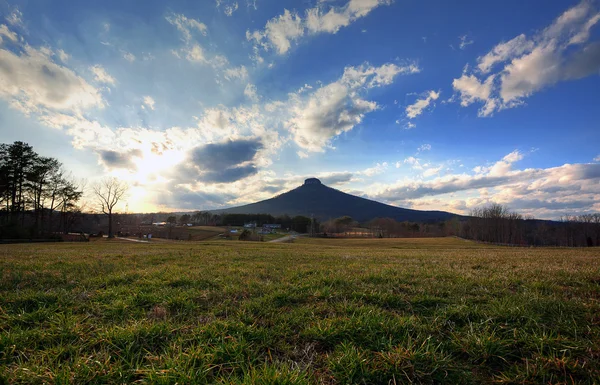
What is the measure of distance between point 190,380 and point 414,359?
2157 mm

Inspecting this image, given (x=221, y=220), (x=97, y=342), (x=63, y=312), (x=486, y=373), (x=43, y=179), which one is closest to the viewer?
(x=486, y=373)

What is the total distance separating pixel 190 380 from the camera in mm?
2152

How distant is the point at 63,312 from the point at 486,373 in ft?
18.3

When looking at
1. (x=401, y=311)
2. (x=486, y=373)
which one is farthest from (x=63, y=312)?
(x=486, y=373)

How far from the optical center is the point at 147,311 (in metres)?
3.83

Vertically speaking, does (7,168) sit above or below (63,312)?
above

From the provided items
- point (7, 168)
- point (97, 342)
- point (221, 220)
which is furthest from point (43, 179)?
point (221, 220)

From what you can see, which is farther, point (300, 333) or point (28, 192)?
point (28, 192)

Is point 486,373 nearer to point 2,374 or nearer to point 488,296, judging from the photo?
point 488,296

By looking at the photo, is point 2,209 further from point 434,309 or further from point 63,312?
point 434,309

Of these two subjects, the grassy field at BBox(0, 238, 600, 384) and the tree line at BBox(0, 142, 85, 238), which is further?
the tree line at BBox(0, 142, 85, 238)

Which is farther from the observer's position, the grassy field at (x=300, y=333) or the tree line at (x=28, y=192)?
the tree line at (x=28, y=192)

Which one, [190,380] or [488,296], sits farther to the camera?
[488,296]

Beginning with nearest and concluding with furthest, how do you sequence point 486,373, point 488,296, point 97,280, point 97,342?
point 486,373 → point 97,342 → point 488,296 → point 97,280
